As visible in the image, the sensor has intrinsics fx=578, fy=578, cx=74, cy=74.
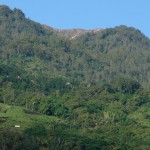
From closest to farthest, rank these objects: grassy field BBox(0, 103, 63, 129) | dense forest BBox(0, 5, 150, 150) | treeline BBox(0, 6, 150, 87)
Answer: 1. dense forest BBox(0, 5, 150, 150)
2. grassy field BBox(0, 103, 63, 129)
3. treeline BBox(0, 6, 150, 87)

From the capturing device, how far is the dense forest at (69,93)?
70250mm

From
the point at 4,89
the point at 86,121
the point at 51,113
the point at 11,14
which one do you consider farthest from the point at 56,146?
the point at 11,14

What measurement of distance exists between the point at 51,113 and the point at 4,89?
1189 cm

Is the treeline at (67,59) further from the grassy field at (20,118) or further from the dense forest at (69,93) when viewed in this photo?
the grassy field at (20,118)

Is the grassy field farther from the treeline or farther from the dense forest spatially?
the treeline

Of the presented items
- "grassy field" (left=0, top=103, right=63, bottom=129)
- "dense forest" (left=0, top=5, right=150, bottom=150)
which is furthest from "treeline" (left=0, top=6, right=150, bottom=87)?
"grassy field" (left=0, top=103, right=63, bottom=129)

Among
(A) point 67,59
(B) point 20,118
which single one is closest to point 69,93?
(B) point 20,118

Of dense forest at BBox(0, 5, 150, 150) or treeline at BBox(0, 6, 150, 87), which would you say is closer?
dense forest at BBox(0, 5, 150, 150)

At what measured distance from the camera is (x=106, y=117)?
96.1m

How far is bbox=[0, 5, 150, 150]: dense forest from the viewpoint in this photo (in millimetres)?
70250

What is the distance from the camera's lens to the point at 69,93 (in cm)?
11519

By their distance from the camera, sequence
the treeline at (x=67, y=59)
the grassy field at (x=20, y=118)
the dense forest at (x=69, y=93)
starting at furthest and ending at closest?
1. the treeline at (x=67, y=59)
2. the grassy field at (x=20, y=118)
3. the dense forest at (x=69, y=93)

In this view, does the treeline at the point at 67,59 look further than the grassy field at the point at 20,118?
Yes

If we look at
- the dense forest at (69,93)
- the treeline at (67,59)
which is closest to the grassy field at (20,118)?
the dense forest at (69,93)
